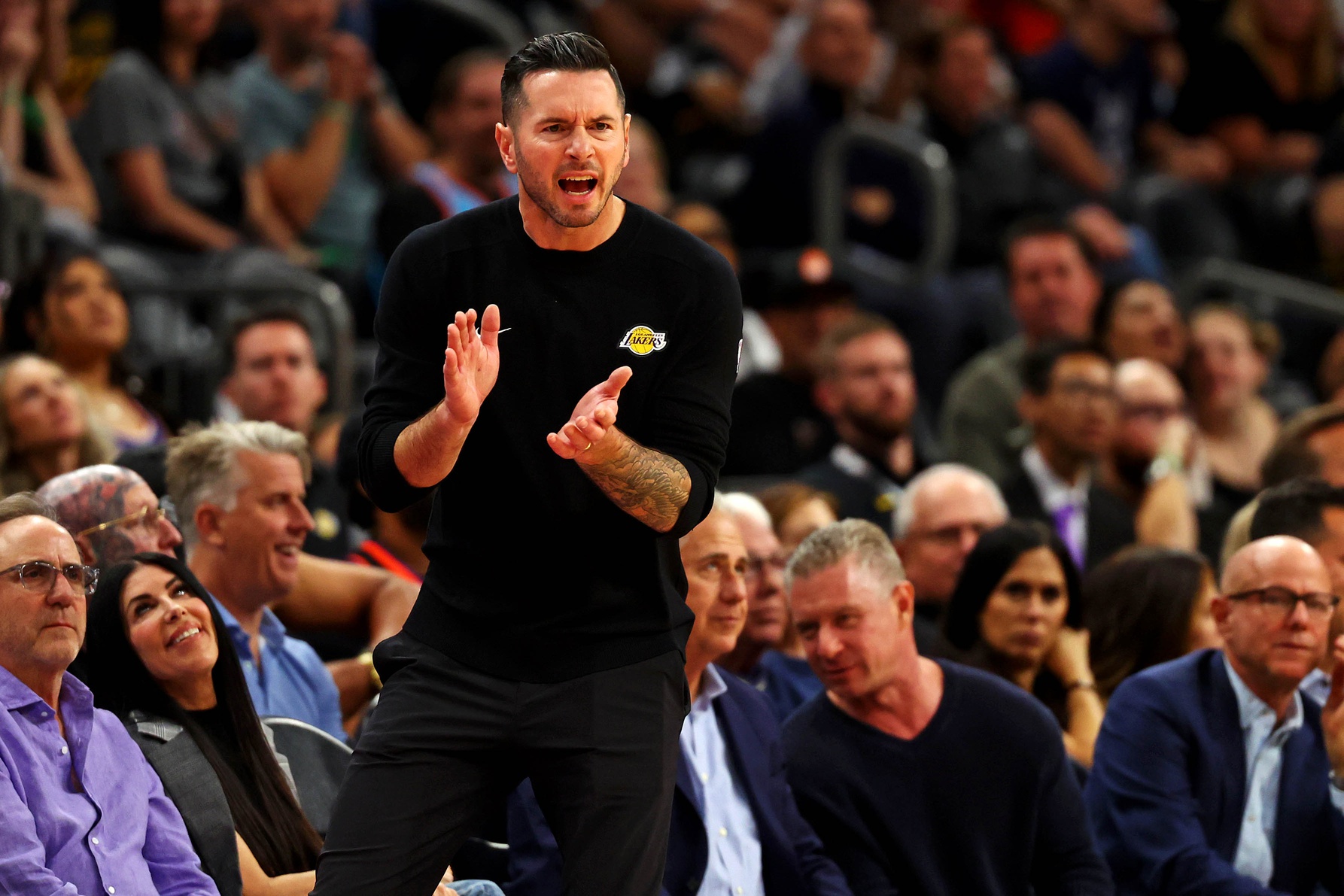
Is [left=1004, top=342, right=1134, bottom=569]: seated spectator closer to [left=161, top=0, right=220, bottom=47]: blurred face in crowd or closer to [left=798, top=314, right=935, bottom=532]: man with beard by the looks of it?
[left=798, top=314, right=935, bottom=532]: man with beard

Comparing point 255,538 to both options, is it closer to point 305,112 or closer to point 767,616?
point 767,616

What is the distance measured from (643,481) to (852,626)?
1.60 m

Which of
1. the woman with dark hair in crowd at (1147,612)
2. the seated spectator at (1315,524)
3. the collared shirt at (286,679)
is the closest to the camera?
the collared shirt at (286,679)

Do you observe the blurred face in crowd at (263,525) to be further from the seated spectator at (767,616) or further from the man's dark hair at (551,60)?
the man's dark hair at (551,60)

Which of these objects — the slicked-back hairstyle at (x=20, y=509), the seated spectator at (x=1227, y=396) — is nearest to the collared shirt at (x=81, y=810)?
the slicked-back hairstyle at (x=20, y=509)

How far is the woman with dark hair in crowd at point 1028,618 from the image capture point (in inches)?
194

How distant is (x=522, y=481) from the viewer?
8.87ft

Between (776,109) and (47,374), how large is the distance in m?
3.99

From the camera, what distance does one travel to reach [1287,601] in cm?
427

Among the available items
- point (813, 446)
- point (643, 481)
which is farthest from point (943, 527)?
point (643, 481)

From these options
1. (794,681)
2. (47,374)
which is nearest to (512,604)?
(794,681)

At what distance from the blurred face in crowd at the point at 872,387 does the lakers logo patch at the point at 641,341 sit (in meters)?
3.87

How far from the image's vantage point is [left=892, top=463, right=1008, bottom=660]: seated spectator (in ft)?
18.3

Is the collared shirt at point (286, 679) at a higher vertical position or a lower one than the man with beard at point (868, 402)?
lower
